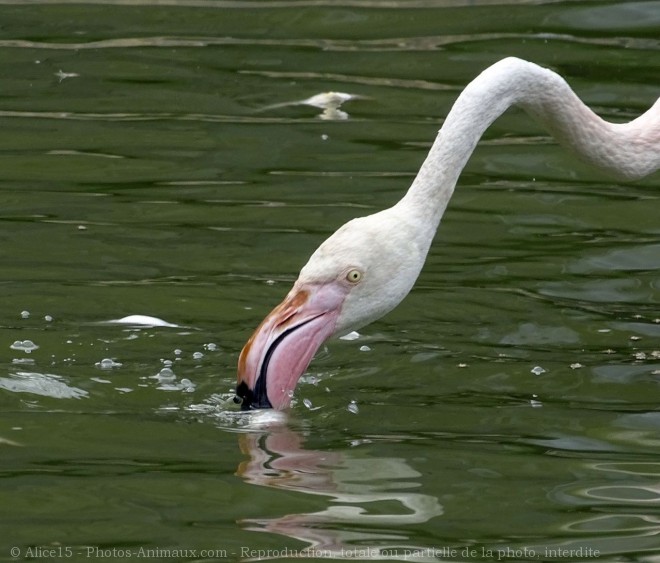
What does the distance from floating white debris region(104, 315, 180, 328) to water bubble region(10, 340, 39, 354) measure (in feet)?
1.33

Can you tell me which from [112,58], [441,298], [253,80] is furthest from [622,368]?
[112,58]

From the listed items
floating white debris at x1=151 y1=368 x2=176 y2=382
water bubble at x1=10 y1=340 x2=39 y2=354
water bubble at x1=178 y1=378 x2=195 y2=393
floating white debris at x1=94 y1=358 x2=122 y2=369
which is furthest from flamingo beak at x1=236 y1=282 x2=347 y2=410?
water bubble at x1=10 y1=340 x2=39 y2=354

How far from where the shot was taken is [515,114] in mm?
9805

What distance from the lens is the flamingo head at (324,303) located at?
5.78 metres

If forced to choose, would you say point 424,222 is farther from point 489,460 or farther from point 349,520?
point 349,520

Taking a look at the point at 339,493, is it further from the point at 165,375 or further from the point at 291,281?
the point at 291,281

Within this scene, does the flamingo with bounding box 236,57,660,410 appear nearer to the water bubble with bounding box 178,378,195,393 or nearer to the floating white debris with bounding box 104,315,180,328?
the water bubble with bounding box 178,378,195,393

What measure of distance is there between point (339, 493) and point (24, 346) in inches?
76.2

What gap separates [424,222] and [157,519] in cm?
176

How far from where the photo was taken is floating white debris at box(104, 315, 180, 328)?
6766 mm

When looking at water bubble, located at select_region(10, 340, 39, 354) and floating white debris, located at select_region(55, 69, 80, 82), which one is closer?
water bubble, located at select_region(10, 340, 39, 354)

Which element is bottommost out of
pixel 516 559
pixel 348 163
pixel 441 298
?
pixel 516 559

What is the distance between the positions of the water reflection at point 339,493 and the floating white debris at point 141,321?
4.11 feet

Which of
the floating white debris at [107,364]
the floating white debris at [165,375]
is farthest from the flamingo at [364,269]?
the floating white debris at [107,364]
